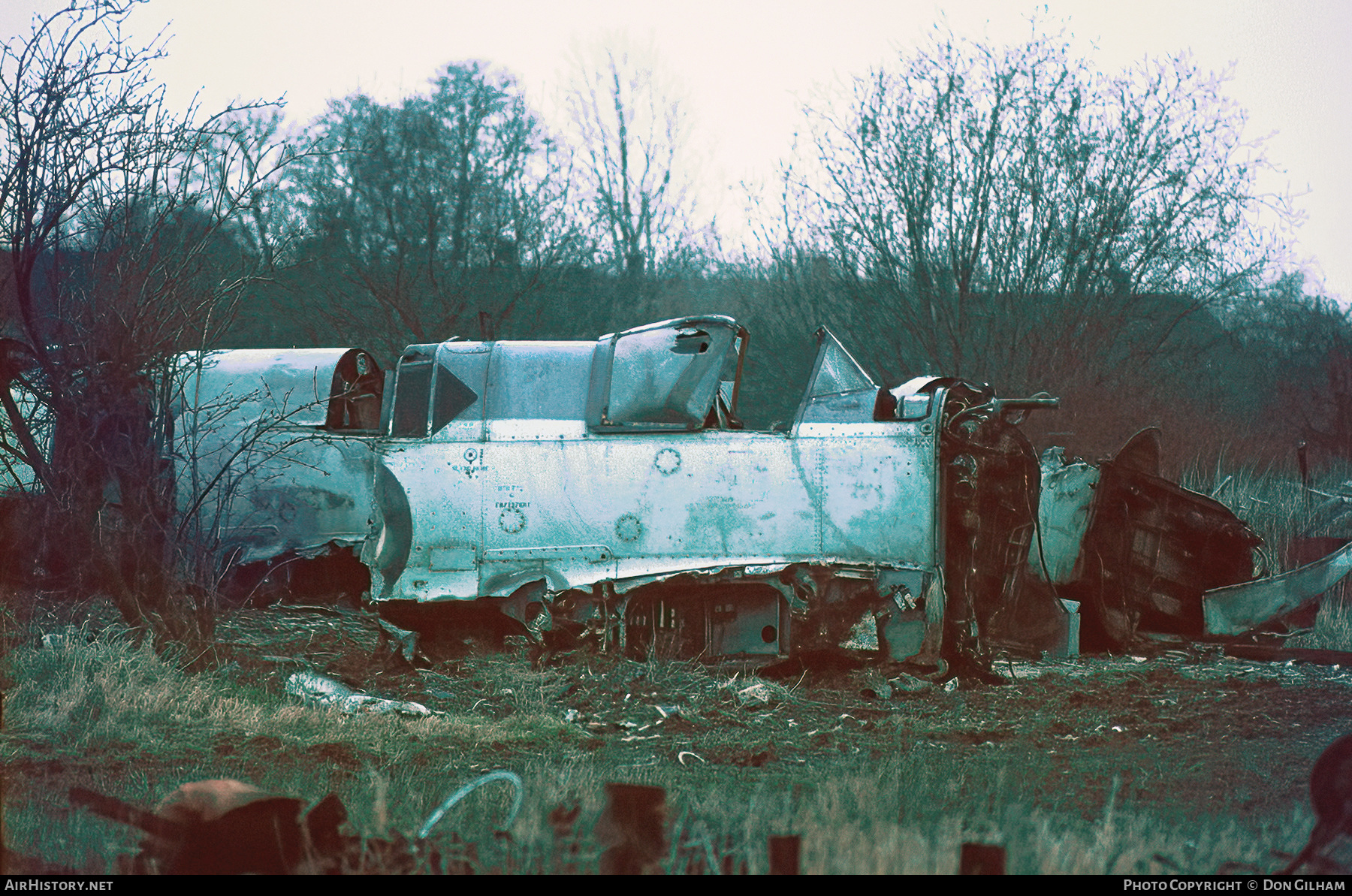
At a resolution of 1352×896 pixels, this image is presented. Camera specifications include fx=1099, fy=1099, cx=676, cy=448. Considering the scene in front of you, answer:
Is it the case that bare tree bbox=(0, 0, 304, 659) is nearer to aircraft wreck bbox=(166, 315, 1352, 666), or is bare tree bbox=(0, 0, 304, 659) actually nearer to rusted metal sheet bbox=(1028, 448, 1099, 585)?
aircraft wreck bbox=(166, 315, 1352, 666)

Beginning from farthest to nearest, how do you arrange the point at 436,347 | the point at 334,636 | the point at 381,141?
the point at 381,141, the point at 334,636, the point at 436,347

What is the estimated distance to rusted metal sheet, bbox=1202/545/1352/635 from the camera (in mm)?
8352

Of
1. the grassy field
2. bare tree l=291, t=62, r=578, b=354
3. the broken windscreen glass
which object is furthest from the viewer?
bare tree l=291, t=62, r=578, b=354

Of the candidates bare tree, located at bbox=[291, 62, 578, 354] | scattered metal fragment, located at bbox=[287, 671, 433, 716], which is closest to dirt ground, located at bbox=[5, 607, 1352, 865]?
scattered metal fragment, located at bbox=[287, 671, 433, 716]

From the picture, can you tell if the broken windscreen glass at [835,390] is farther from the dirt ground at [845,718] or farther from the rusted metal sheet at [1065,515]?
the rusted metal sheet at [1065,515]

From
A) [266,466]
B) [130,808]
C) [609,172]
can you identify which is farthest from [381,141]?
[130,808]

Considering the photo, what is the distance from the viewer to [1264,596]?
27.5 ft

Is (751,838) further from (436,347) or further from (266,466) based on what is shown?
(266,466)

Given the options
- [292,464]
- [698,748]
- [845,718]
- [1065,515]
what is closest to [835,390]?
[845,718]

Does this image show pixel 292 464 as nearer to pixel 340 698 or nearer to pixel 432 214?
pixel 340 698

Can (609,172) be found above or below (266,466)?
above

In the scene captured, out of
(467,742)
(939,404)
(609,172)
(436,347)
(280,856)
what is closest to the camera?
(280,856)

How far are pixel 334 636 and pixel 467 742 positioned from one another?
9.19 ft

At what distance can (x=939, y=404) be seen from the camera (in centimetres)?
680
